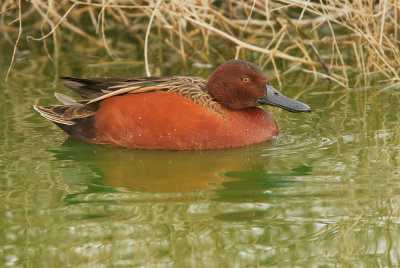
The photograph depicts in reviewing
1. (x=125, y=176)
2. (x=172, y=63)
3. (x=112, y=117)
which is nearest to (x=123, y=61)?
(x=172, y=63)

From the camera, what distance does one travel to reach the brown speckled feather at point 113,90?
6.50 m

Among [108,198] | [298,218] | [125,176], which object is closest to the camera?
[298,218]

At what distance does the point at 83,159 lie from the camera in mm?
6312

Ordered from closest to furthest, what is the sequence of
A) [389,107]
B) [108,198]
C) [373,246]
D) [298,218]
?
[373,246], [298,218], [108,198], [389,107]

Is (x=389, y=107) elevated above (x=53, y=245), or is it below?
above

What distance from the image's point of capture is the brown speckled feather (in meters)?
6.50

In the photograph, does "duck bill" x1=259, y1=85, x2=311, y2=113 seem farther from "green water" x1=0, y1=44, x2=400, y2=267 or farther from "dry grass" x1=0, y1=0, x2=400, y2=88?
"dry grass" x1=0, y1=0, x2=400, y2=88

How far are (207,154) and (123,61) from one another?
3880 millimetres

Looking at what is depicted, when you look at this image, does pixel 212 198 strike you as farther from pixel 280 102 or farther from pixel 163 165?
pixel 280 102

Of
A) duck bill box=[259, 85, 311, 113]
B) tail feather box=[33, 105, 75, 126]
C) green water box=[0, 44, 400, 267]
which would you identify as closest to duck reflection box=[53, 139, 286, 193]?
green water box=[0, 44, 400, 267]

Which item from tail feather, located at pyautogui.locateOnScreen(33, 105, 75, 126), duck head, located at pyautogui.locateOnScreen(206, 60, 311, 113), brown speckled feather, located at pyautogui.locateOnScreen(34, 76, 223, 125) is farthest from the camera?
tail feather, located at pyautogui.locateOnScreen(33, 105, 75, 126)

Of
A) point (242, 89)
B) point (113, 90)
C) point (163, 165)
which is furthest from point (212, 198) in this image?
point (113, 90)

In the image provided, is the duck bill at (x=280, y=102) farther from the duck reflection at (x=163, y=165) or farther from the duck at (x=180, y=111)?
the duck reflection at (x=163, y=165)

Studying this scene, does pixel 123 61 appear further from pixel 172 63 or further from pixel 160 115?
pixel 160 115
